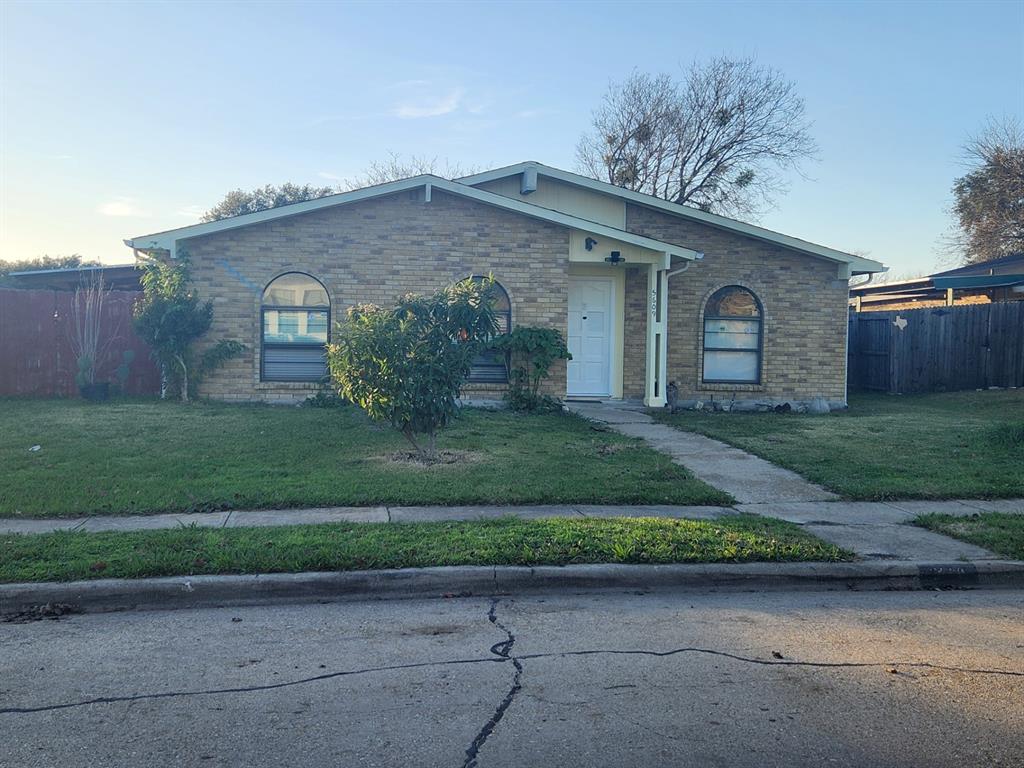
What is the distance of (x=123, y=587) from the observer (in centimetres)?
591

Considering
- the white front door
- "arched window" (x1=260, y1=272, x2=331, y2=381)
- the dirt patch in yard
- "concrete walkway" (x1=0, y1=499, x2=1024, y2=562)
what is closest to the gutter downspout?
the white front door

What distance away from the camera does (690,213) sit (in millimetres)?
16969

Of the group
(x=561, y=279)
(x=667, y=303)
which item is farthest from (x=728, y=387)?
(x=561, y=279)

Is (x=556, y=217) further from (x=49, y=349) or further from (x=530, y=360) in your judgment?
(x=49, y=349)

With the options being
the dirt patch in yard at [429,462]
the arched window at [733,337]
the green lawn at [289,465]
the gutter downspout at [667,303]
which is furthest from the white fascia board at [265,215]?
the arched window at [733,337]

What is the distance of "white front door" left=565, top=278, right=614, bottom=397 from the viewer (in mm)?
17406

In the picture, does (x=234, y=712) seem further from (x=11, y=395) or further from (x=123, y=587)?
(x=11, y=395)

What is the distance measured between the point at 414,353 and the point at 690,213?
8.82 m

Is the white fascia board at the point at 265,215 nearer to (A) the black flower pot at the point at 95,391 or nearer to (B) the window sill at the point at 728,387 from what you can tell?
(A) the black flower pot at the point at 95,391

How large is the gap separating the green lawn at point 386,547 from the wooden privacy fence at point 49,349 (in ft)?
33.2

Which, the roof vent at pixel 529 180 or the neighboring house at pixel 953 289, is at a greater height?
the roof vent at pixel 529 180

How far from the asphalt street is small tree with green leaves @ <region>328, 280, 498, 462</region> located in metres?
4.12

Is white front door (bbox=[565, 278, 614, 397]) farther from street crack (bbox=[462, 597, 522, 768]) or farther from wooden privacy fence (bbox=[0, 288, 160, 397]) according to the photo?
street crack (bbox=[462, 597, 522, 768])

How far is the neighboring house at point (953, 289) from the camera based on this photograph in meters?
22.8
